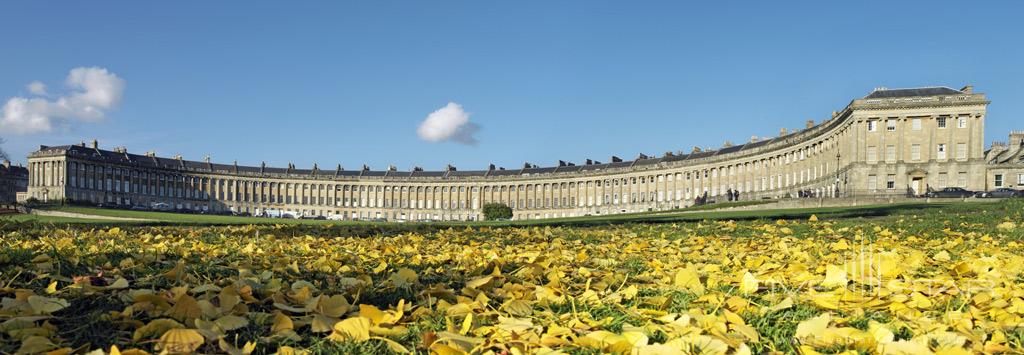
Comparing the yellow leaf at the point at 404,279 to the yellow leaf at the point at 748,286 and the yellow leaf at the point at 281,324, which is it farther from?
the yellow leaf at the point at 748,286

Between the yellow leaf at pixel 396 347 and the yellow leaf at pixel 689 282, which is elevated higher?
the yellow leaf at pixel 689 282

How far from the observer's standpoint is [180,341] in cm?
255

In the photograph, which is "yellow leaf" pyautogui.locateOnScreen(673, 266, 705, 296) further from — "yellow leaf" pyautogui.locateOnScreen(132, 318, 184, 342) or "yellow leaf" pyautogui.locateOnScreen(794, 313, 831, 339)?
"yellow leaf" pyautogui.locateOnScreen(132, 318, 184, 342)

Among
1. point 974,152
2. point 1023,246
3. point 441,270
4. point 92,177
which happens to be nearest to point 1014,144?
point 974,152

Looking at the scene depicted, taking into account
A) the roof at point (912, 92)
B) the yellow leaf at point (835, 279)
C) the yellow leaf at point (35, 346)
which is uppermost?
the roof at point (912, 92)

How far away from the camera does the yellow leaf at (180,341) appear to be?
2504mm

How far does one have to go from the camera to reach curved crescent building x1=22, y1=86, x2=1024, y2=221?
67750 millimetres

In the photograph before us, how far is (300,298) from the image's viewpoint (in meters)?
3.67

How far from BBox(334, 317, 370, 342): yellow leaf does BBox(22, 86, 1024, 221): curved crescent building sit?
59642 millimetres

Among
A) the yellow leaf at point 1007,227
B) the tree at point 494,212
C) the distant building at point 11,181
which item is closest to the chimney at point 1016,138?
the tree at point 494,212

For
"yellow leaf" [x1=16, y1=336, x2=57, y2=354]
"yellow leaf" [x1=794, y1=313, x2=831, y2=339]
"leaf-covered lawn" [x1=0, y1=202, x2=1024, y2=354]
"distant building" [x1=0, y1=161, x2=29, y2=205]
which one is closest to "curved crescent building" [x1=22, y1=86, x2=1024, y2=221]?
"distant building" [x1=0, y1=161, x2=29, y2=205]

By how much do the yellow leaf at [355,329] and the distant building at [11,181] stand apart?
16549 cm

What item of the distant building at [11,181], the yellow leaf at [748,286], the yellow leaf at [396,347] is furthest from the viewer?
the distant building at [11,181]


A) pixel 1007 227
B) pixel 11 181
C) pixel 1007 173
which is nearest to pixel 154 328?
pixel 1007 227
